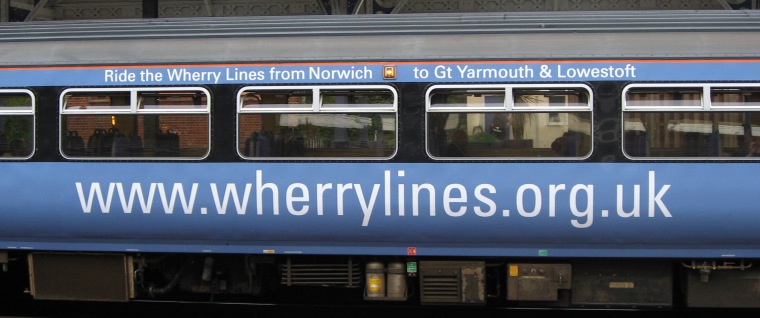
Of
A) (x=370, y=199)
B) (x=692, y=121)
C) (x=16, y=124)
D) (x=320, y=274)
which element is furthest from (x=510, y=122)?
(x=16, y=124)

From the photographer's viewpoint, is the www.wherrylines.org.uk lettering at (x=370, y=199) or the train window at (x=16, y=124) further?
the train window at (x=16, y=124)

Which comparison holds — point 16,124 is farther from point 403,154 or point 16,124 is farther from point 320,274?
point 403,154

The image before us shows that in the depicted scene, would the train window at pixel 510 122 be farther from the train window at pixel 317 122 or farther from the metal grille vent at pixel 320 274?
the metal grille vent at pixel 320 274

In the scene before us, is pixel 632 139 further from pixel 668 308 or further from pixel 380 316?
pixel 380 316

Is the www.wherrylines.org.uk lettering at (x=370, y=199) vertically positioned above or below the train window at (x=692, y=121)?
below

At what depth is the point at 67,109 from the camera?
20.3 feet

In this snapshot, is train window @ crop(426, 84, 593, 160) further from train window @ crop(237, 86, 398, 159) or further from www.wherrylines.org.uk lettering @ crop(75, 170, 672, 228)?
train window @ crop(237, 86, 398, 159)

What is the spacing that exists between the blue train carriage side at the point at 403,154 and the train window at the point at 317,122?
2 centimetres

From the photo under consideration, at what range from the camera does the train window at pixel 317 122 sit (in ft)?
19.5

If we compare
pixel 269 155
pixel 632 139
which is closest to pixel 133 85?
pixel 269 155

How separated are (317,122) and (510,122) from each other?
162cm

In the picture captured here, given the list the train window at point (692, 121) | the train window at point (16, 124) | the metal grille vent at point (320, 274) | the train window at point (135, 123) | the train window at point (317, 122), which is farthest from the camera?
the metal grille vent at point (320, 274)

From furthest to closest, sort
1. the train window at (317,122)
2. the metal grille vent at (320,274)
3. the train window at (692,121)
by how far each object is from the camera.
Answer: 1. the metal grille vent at (320,274)
2. the train window at (317,122)
3. the train window at (692,121)

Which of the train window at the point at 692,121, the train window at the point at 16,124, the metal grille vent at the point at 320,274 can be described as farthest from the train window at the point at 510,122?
the train window at the point at 16,124
